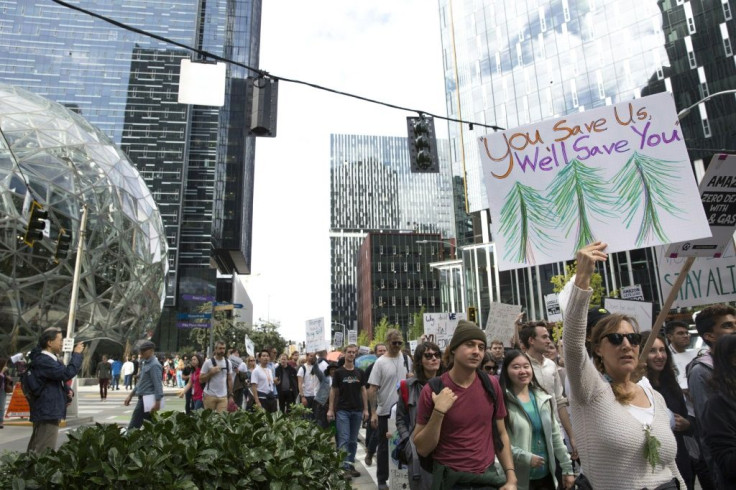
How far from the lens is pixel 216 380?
10984mm

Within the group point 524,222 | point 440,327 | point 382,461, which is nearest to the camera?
point 524,222

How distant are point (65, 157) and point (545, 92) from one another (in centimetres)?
5029

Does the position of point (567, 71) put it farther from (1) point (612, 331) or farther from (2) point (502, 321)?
(1) point (612, 331)

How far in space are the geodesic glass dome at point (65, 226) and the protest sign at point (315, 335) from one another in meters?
17.9

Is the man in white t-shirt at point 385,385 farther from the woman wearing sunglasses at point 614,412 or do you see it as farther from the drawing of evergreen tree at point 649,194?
the woman wearing sunglasses at point 614,412

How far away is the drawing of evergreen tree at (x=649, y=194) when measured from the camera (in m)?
3.79

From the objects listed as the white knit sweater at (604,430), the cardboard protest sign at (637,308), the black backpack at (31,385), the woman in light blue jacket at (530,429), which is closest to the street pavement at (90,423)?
the black backpack at (31,385)

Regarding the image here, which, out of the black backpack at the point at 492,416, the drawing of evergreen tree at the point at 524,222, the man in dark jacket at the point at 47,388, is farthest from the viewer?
the man in dark jacket at the point at 47,388

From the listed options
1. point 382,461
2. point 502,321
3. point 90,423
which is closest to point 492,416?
point 382,461

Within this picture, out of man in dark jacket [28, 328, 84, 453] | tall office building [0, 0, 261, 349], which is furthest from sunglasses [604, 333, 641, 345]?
tall office building [0, 0, 261, 349]

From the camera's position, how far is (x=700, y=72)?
4975 centimetres

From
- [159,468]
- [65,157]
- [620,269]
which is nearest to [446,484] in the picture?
[159,468]

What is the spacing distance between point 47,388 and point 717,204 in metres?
8.58

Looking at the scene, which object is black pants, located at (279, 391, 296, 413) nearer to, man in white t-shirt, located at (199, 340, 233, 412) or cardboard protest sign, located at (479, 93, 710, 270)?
man in white t-shirt, located at (199, 340, 233, 412)
